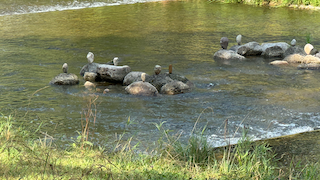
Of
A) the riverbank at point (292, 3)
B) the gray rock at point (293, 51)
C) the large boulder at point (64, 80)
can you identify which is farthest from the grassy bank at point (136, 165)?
the riverbank at point (292, 3)

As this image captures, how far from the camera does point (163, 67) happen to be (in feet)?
29.2

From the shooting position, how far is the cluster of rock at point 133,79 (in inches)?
274

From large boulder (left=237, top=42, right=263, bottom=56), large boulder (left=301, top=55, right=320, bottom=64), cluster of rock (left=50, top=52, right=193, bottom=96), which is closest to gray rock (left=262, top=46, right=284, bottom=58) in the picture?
large boulder (left=237, top=42, right=263, bottom=56)

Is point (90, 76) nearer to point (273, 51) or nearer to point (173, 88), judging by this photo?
point (173, 88)

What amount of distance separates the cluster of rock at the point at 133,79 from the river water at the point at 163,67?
0.19 meters

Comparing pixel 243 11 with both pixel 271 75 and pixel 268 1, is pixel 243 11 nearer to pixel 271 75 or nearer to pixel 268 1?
pixel 268 1

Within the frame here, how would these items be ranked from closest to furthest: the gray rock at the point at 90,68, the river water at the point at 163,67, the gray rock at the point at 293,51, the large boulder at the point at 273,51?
1. the river water at the point at 163,67
2. the gray rock at the point at 90,68
3. the gray rock at the point at 293,51
4. the large boulder at the point at 273,51

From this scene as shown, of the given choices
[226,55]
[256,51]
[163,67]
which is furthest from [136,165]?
[256,51]

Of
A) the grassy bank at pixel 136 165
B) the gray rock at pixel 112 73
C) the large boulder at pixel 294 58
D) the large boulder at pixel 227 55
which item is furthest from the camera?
the large boulder at pixel 227 55

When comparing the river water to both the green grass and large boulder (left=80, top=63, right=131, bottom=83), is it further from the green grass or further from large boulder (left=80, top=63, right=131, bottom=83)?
the green grass

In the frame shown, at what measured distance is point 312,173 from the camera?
11.6 ft

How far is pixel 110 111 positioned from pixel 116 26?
9041 mm

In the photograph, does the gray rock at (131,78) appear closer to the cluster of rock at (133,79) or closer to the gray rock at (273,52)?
the cluster of rock at (133,79)

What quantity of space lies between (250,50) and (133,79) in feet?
13.0
